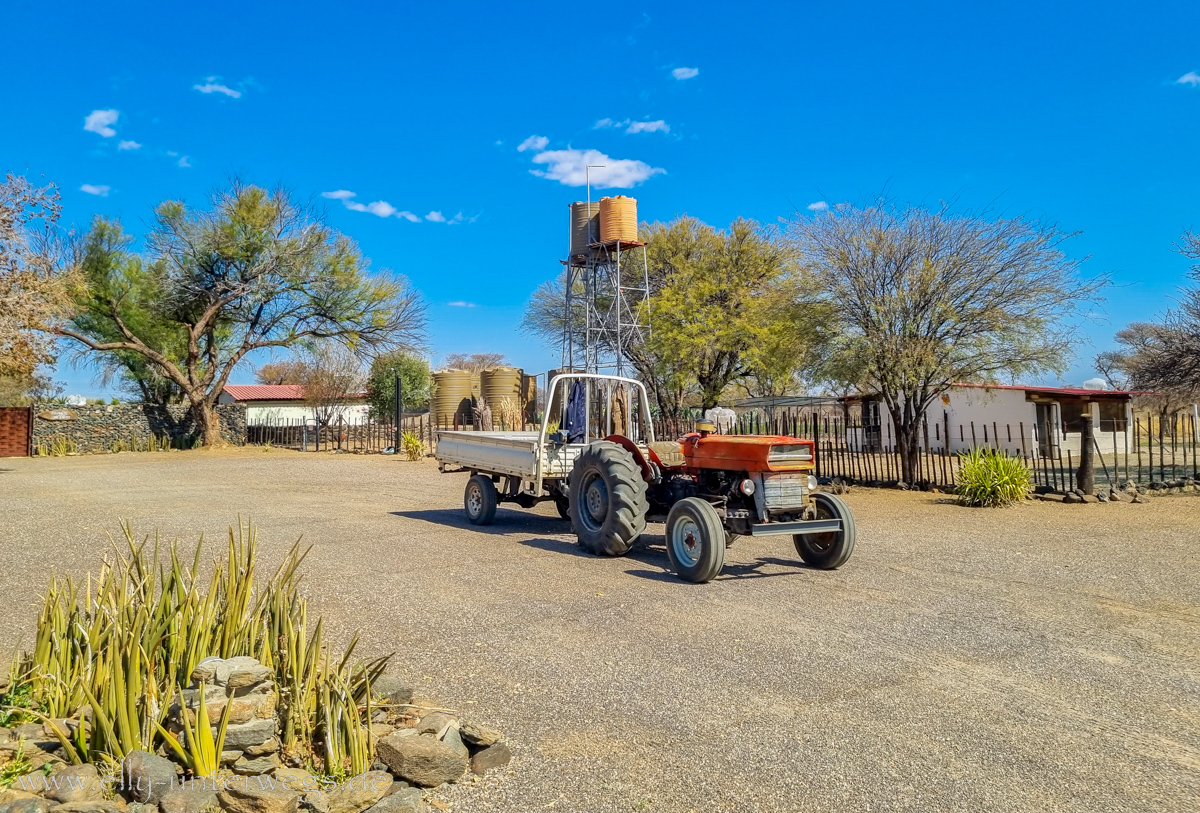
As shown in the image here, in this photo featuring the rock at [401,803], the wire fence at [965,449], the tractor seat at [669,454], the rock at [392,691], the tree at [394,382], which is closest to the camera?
the rock at [401,803]

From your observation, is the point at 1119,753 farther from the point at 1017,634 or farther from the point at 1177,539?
the point at 1177,539

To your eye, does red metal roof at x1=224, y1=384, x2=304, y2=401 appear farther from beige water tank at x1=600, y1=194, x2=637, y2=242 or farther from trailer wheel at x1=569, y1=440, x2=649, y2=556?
trailer wheel at x1=569, y1=440, x2=649, y2=556

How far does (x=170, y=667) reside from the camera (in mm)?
3750

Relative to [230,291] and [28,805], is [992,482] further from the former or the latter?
[230,291]

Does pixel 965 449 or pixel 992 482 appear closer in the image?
pixel 992 482

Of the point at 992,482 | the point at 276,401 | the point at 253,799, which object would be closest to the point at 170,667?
the point at 253,799

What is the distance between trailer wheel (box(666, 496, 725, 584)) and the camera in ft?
24.1

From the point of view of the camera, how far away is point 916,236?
15891 mm

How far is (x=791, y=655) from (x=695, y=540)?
2.41 meters

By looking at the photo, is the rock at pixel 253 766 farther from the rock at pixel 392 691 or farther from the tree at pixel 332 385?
the tree at pixel 332 385

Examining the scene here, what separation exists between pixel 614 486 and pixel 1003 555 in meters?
4.45

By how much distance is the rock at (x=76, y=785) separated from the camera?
3.10 meters

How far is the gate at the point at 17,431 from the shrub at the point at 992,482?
3273 centimetres

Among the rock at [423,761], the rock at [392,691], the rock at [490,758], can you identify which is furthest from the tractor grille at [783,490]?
the rock at [423,761]
